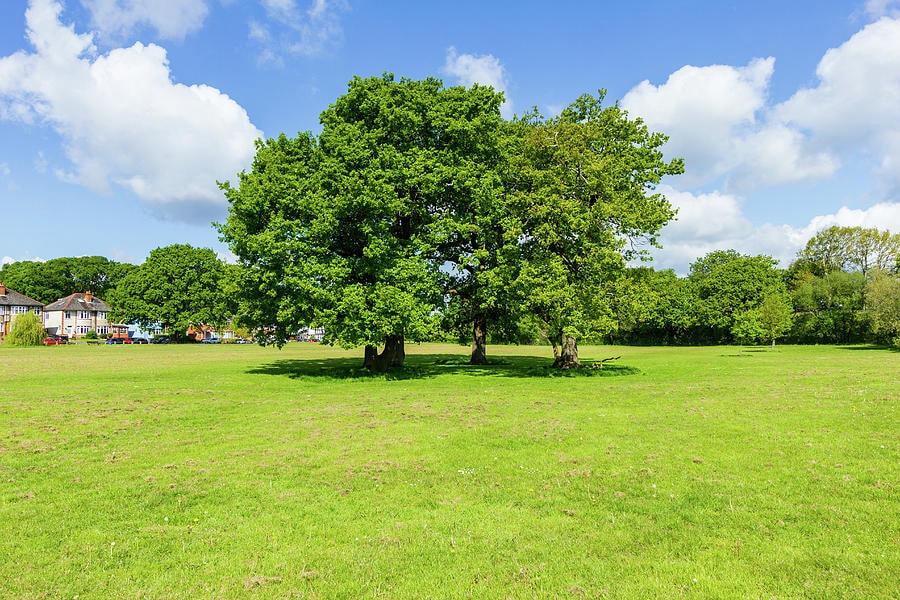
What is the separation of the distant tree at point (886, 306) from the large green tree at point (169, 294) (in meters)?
112

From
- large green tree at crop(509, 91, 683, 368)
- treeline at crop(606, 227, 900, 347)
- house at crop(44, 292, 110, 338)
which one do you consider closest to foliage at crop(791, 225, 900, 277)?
treeline at crop(606, 227, 900, 347)

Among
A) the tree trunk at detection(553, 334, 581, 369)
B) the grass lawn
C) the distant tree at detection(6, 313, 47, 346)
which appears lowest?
the grass lawn

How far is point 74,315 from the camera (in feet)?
427

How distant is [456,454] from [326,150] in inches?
1040

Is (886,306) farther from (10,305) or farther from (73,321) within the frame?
(10,305)

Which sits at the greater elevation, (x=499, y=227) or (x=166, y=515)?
(x=499, y=227)

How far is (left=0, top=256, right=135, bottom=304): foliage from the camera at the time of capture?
138m

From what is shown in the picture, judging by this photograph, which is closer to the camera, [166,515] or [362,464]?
[166,515]

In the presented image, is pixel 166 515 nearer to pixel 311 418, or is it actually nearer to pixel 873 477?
pixel 311 418

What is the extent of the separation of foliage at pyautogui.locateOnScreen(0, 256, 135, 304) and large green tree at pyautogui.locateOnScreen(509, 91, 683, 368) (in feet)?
468

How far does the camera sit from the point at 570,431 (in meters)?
16.5

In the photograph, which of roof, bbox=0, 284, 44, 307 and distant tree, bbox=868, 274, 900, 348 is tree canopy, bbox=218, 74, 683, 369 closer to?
distant tree, bbox=868, 274, 900, 348

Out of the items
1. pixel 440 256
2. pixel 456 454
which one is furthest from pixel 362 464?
pixel 440 256

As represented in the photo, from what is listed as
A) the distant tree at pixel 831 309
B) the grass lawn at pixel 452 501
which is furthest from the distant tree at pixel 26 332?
the distant tree at pixel 831 309
